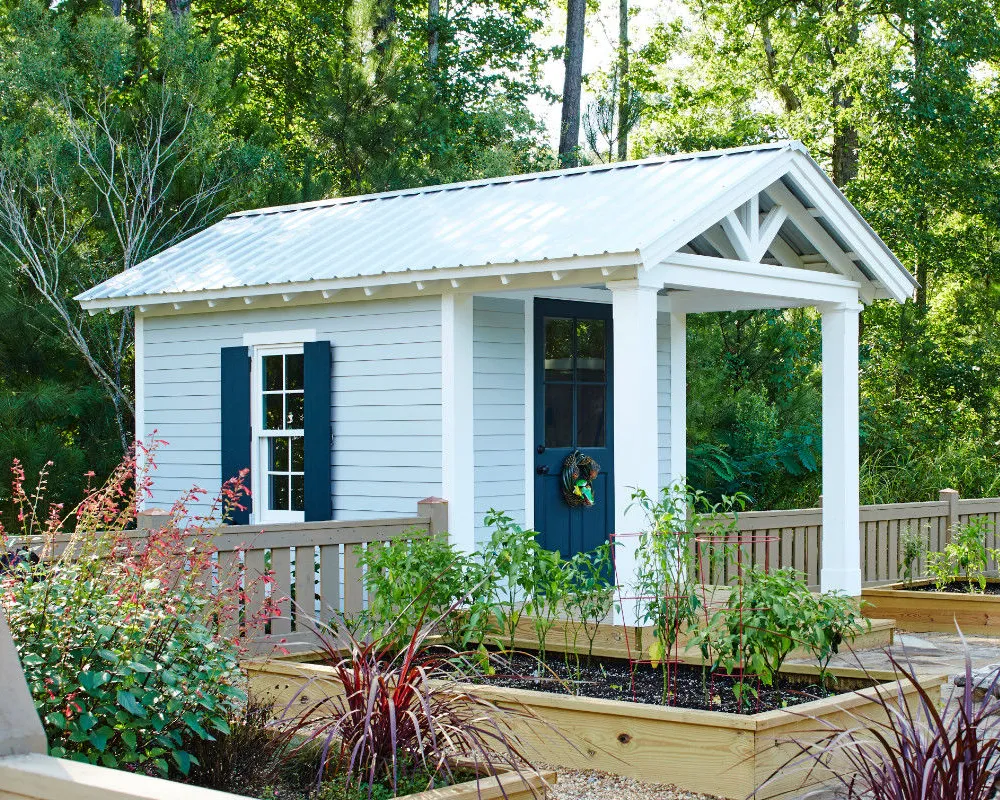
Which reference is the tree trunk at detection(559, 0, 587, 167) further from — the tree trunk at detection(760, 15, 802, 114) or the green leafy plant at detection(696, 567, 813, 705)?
the green leafy plant at detection(696, 567, 813, 705)

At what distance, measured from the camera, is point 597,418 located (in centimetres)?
1034

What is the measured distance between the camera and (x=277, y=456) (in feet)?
33.6

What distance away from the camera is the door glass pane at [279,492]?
33.6 ft

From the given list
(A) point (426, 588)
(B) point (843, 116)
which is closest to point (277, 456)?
(A) point (426, 588)

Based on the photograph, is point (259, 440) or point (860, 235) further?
point (259, 440)

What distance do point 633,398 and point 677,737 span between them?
3.17 m

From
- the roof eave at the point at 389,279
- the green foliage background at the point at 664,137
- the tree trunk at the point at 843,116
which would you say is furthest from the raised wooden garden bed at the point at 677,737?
the tree trunk at the point at 843,116

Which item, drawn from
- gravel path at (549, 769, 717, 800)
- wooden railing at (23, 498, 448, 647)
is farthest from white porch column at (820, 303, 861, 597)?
gravel path at (549, 769, 717, 800)

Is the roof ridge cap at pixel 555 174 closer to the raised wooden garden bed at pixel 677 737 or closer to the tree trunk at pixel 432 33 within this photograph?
the raised wooden garden bed at pixel 677 737

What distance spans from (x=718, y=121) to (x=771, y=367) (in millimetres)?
9042

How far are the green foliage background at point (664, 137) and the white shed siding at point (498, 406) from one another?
5.29 meters

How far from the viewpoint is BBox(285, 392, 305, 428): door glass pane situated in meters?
10.1

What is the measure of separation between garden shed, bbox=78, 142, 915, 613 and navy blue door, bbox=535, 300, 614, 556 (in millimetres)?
18

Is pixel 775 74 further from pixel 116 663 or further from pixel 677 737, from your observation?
pixel 116 663
